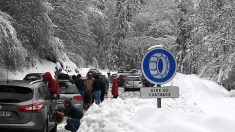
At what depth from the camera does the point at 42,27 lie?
3027cm

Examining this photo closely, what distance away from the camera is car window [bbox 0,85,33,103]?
1035cm

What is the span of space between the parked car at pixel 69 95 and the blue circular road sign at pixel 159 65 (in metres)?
8.23

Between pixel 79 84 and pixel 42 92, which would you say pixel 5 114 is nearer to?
pixel 42 92

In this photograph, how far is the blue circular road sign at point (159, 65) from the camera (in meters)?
8.63

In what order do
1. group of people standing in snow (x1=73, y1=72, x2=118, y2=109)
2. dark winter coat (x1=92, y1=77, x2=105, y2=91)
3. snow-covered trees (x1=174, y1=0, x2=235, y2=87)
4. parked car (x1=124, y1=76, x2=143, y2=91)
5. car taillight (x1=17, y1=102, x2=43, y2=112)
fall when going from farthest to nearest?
parked car (x1=124, y1=76, x2=143, y2=91), snow-covered trees (x1=174, y1=0, x2=235, y2=87), group of people standing in snow (x1=73, y1=72, x2=118, y2=109), dark winter coat (x1=92, y1=77, x2=105, y2=91), car taillight (x1=17, y1=102, x2=43, y2=112)

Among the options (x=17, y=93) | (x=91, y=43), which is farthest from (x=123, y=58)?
(x=17, y=93)

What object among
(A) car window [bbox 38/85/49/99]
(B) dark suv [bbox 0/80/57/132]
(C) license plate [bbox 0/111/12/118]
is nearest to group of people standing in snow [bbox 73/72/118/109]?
(A) car window [bbox 38/85/49/99]

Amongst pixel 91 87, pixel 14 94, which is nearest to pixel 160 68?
pixel 14 94

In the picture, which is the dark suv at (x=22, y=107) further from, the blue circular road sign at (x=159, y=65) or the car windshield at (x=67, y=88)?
the car windshield at (x=67, y=88)

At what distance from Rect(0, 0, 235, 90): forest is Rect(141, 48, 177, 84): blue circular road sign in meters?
14.9

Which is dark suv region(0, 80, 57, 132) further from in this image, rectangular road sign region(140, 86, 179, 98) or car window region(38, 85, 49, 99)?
rectangular road sign region(140, 86, 179, 98)

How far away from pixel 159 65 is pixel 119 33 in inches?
2677

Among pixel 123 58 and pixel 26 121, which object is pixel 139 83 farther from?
pixel 123 58

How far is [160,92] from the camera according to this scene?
8.49m
